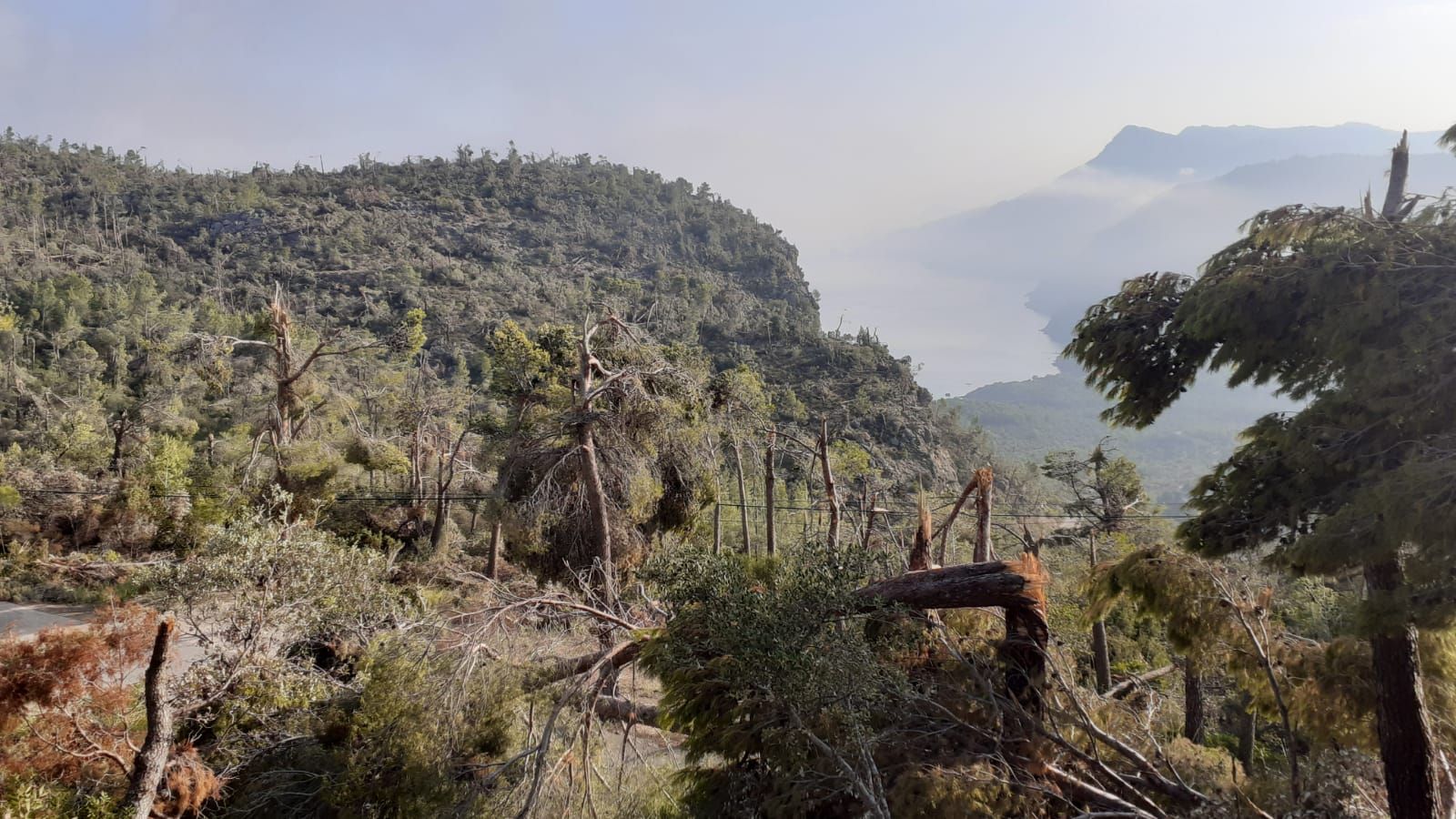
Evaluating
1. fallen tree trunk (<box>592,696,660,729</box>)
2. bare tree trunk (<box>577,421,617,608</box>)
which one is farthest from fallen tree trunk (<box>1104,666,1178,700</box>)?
bare tree trunk (<box>577,421,617,608</box>)

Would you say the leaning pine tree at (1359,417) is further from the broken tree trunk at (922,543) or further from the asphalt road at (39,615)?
the asphalt road at (39,615)

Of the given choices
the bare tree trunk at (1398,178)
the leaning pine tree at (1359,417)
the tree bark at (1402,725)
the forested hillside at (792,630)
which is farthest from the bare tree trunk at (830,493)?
the bare tree trunk at (1398,178)

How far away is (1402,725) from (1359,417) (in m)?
2.66

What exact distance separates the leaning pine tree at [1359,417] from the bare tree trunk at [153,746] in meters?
10.0

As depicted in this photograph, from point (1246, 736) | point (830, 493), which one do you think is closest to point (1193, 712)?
point (1246, 736)

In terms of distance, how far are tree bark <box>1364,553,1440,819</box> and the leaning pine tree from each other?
0.01 meters

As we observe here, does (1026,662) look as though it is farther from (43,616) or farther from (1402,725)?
(43,616)

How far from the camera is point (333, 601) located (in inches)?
→ 360

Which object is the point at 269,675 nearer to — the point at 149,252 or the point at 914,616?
the point at 914,616

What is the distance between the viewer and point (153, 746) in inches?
273

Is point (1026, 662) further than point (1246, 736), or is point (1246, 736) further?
point (1246, 736)

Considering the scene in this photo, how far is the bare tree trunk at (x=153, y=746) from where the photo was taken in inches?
266

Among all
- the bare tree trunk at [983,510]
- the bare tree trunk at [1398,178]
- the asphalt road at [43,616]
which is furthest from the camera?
the asphalt road at [43,616]

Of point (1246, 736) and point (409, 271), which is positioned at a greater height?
point (409, 271)
